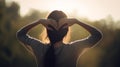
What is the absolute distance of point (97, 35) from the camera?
4961 mm

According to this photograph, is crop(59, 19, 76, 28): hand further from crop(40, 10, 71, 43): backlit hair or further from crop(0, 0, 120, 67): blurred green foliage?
crop(0, 0, 120, 67): blurred green foliage

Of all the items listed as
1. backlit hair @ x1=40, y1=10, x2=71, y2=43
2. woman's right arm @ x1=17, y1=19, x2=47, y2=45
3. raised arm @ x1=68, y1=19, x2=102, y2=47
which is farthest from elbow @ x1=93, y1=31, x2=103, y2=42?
A: woman's right arm @ x1=17, y1=19, x2=47, y2=45

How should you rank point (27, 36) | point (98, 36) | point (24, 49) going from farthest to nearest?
point (24, 49) → point (27, 36) → point (98, 36)

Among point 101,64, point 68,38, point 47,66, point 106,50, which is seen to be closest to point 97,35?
point 68,38

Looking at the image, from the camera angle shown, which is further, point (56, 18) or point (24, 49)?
point (24, 49)

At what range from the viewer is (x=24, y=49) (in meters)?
32.9

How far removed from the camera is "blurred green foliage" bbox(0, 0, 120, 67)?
33.3 metres

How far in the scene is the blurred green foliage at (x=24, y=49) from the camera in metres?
Result: 33.3

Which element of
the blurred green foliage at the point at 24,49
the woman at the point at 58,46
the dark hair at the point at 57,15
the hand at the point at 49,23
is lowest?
the blurred green foliage at the point at 24,49

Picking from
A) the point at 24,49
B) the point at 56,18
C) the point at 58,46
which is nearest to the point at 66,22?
the point at 56,18

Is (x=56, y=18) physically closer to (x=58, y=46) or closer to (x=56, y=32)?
(x=56, y=32)

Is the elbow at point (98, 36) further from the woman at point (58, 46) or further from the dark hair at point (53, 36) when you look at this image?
the dark hair at point (53, 36)

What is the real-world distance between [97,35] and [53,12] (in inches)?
19.1

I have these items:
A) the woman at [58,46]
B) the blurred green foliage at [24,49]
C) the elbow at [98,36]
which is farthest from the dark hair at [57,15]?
the blurred green foliage at [24,49]
